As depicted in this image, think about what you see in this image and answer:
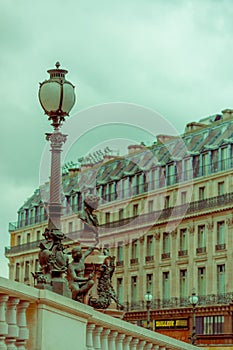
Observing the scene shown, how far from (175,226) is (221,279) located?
911 centimetres

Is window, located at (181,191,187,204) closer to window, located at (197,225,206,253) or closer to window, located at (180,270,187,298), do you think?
window, located at (197,225,206,253)

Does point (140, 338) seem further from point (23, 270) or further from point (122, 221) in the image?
point (23, 270)

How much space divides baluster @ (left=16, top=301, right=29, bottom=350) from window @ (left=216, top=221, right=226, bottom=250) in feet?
203

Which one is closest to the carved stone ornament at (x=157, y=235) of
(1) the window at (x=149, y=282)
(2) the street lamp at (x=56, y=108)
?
(1) the window at (x=149, y=282)

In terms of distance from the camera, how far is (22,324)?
44.5 ft

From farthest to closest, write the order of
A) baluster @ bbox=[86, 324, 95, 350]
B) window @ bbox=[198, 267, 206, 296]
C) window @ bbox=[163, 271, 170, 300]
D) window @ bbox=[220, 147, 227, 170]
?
window @ bbox=[163, 271, 170, 300], window @ bbox=[220, 147, 227, 170], window @ bbox=[198, 267, 206, 296], baluster @ bbox=[86, 324, 95, 350]

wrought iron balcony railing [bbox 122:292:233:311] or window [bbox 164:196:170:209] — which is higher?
window [bbox 164:196:170:209]

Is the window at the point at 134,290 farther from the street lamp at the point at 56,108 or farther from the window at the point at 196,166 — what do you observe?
the street lamp at the point at 56,108

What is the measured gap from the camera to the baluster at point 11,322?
13188mm

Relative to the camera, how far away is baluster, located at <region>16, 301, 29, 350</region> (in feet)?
44.4

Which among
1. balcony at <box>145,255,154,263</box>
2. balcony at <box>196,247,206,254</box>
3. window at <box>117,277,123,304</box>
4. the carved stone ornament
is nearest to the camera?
balcony at <box>196,247,206,254</box>

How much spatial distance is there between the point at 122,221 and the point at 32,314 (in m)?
75.6

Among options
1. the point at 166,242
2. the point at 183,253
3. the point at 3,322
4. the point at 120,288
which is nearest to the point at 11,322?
the point at 3,322

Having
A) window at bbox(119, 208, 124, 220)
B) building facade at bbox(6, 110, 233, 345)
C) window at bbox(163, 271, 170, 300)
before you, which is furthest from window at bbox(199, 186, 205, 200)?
window at bbox(119, 208, 124, 220)
